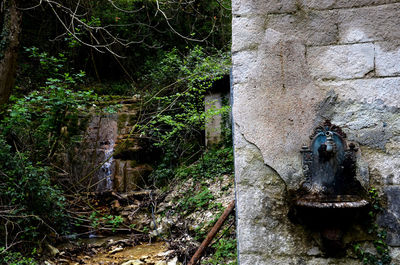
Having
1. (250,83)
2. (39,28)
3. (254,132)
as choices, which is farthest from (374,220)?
(39,28)

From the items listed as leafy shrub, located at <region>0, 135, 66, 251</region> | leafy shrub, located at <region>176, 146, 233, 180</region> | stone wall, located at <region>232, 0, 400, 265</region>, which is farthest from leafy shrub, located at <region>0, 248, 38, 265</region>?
leafy shrub, located at <region>176, 146, 233, 180</region>

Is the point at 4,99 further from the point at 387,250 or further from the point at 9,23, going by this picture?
the point at 387,250

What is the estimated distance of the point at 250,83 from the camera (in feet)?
5.78

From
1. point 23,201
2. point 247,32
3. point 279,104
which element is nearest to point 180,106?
point 23,201

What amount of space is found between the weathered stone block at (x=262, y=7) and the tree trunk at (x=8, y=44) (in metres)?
4.28

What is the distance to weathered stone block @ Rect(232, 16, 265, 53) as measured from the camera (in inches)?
70.4

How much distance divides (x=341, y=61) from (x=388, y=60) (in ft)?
0.79

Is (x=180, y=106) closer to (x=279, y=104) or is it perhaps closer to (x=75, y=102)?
(x=75, y=102)

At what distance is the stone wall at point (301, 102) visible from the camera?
1.65m

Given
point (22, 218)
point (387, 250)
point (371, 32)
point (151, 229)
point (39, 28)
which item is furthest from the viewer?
point (39, 28)

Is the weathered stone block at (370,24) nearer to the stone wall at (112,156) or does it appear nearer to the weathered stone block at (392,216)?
the weathered stone block at (392,216)

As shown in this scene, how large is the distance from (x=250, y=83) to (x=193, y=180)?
4.63 m

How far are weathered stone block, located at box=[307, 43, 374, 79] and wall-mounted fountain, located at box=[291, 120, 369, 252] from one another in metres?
0.29

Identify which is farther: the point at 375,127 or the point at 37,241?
the point at 37,241
